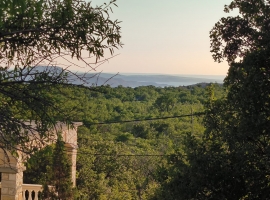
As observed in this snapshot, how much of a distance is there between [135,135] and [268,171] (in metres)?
25.6

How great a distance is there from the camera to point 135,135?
30.3 m

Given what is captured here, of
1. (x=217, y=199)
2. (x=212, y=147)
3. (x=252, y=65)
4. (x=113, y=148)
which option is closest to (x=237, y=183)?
(x=217, y=199)

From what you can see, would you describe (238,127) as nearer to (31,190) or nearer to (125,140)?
(31,190)

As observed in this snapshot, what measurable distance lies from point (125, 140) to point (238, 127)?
22.0 metres

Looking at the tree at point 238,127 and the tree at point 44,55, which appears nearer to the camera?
the tree at point 44,55

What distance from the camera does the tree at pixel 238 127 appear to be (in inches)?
177

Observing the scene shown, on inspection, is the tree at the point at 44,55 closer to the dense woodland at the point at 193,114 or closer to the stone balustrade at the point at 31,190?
the dense woodland at the point at 193,114

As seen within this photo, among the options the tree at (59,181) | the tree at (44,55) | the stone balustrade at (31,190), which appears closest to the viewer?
the tree at (44,55)

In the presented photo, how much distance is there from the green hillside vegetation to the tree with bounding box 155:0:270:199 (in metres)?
0.80

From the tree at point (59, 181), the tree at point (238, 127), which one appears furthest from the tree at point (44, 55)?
the tree at point (59, 181)

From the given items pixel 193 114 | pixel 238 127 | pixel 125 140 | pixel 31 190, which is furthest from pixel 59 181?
pixel 125 140

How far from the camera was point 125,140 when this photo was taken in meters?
26.4

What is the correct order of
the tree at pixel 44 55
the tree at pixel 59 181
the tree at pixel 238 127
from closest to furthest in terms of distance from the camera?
1. the tree at pixel 44 55
2. the tree at pixel 238 127
3. the tree at pixel 59 181

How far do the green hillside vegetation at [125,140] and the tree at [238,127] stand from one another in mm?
800
